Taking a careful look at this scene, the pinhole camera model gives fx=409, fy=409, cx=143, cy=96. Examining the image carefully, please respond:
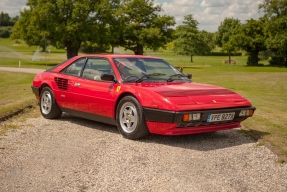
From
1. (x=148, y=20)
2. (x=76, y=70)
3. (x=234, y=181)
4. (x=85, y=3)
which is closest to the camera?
(x=234, y=181)

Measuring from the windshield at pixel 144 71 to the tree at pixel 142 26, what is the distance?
177 feet

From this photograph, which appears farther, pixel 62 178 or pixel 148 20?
pixel 148 20

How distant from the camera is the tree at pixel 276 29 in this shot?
64125 millimetres

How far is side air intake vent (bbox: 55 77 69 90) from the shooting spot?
8.41 m

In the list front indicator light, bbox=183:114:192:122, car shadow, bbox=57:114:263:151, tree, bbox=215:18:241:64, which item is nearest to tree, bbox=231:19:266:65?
tree, bbox=215:18:241:64

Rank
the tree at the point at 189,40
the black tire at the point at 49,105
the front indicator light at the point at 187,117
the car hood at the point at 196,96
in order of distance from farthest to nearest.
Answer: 1. the tree at the point at 189,40
2. the black tire at the point at 49,105
3. the car hood at the point at 196,96
4. the front indicator light at the point at 187,117

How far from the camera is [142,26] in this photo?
66.2m

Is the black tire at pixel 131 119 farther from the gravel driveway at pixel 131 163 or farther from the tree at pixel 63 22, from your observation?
the tree at pixel 63 22

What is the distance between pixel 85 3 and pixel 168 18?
18813 mm

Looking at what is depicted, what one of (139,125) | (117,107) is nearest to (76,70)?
(117,107)

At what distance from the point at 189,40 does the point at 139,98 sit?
77.3 metres

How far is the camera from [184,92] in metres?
6.65

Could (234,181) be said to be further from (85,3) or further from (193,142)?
(85,3)

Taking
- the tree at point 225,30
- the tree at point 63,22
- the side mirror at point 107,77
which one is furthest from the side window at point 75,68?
the tree at point 225,30
